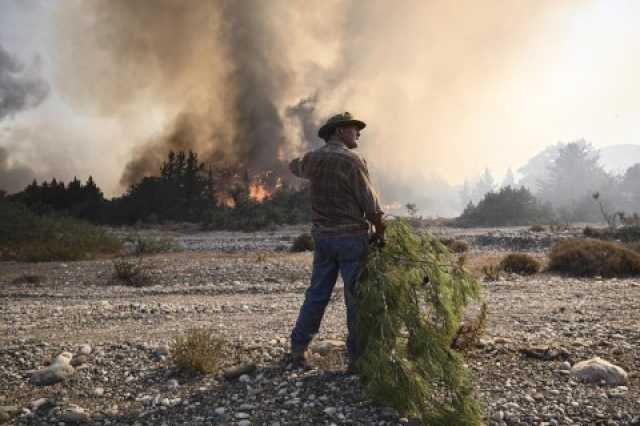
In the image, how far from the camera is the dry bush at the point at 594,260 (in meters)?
11.2

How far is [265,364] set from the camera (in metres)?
4.88

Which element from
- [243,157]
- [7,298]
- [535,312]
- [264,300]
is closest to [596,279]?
[535,312]

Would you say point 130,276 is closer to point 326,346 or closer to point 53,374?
point 53,374

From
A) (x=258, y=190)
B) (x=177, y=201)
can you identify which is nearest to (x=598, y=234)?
(x=177, y=201)

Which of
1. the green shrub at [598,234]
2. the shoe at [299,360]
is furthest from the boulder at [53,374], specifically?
the green shrub at [598,234]

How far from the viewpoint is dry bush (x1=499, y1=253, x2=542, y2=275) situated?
1218 cm

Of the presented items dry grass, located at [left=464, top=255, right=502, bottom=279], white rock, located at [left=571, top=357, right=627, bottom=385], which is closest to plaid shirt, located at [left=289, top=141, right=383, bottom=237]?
white rock, located at [left=571, top=357, right=627, bottom=385]

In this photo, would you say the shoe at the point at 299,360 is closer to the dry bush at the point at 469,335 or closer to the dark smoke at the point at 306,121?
the dry bush at the point at 469,335

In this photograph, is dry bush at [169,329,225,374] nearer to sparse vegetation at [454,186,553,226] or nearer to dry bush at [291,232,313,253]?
dry bush at [291,232,313,253]

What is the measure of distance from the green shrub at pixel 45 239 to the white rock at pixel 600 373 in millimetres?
18036

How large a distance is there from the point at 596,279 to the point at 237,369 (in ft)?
31.8

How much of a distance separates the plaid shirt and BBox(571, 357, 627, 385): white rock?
2.40m

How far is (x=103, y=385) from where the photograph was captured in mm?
4609

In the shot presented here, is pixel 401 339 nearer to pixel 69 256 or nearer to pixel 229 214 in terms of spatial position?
pixel 69 256
